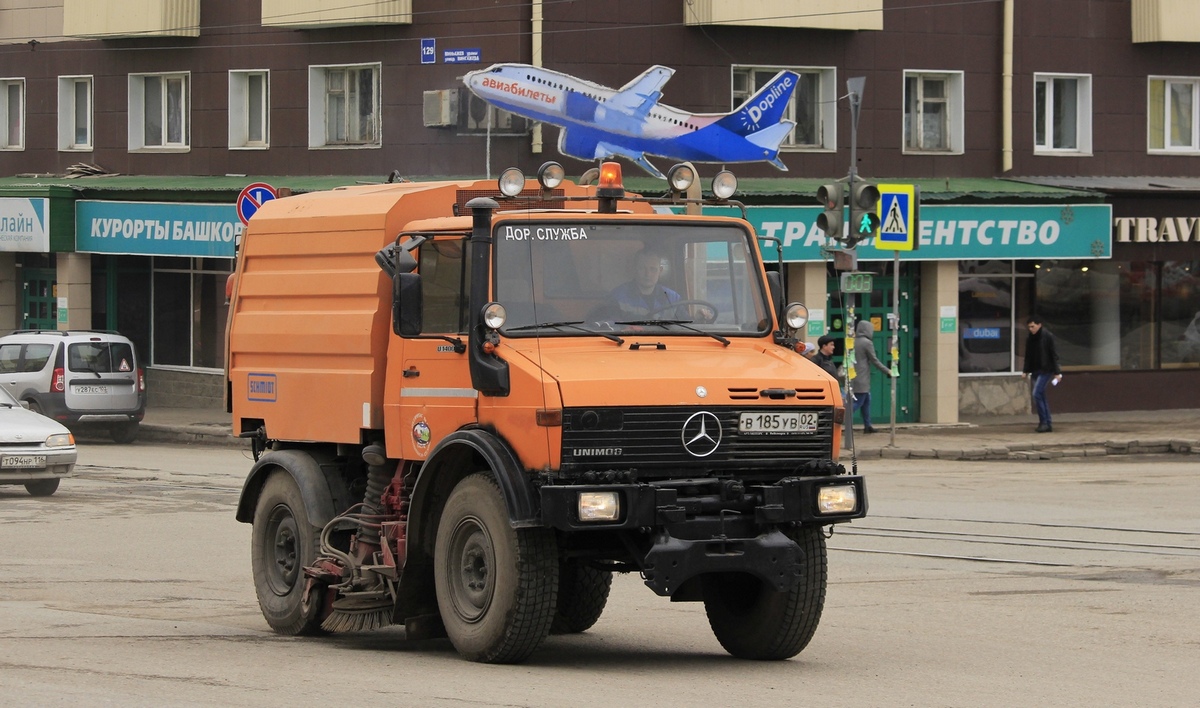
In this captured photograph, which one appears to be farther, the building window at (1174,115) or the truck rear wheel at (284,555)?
the building window at (1174,115)

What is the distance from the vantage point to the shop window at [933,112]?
101 feet

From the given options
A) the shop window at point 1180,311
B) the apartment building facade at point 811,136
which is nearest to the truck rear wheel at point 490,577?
the apartment building facade at point 811,136

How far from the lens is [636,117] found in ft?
92.3

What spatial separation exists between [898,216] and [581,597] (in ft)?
47.9

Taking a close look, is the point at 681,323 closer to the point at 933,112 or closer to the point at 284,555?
the point at 284,555

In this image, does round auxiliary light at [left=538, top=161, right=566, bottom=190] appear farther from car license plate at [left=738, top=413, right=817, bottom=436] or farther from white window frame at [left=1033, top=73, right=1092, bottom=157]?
white window frame at [left=1033, top=73, right=1092, bottom=157]

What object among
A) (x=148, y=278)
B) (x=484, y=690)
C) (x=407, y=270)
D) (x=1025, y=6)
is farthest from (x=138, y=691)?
(x=148, y=278)

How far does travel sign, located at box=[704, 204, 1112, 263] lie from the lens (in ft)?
95.0

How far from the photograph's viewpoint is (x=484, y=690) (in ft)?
27.6

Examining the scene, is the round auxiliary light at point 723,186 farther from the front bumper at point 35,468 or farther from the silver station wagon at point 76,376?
the silver station wagon at point 76,376

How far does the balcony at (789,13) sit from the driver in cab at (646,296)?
1944 centimetres

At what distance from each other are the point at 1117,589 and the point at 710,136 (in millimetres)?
16945

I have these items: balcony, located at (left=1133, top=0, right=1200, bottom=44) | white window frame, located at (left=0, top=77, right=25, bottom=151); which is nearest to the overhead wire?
white window frame, located at (left=0, top=77, right=25, bottom=151)

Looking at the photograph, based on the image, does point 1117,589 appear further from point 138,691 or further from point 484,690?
point 138,691
